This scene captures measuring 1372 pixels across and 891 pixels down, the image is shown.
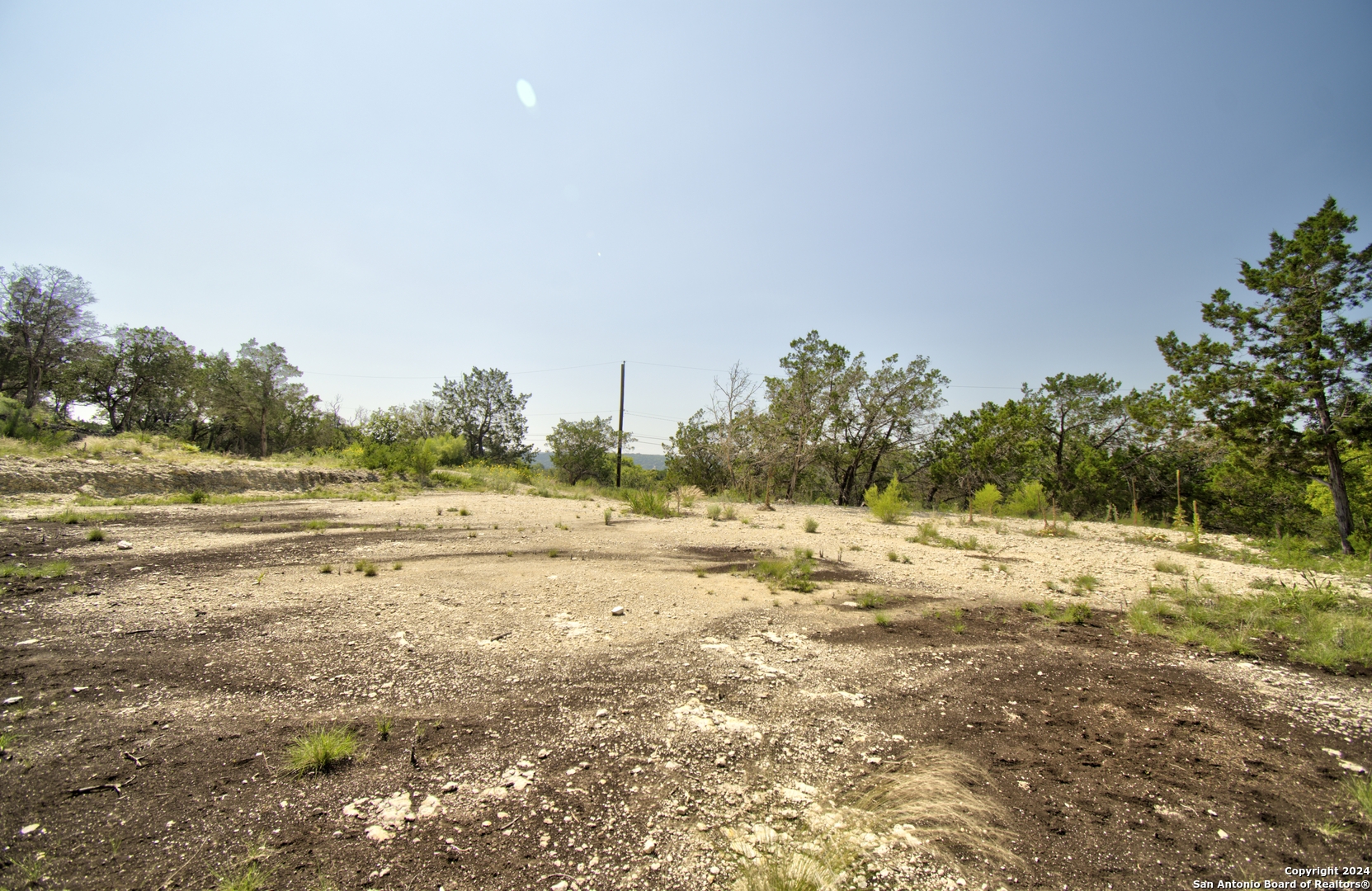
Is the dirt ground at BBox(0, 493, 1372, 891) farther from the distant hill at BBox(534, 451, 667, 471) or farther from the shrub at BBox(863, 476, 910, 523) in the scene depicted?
the distant hill at BBox(534, 451, 667, 471)

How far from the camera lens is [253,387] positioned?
3388 cm

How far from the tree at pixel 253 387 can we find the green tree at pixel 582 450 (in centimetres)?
1914

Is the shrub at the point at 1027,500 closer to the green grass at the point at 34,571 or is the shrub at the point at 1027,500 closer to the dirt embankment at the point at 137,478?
the green grass at the point at 34,571

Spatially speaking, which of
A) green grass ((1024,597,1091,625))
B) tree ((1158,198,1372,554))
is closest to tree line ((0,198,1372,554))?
Answer: tree ((1158,198,1372,554))

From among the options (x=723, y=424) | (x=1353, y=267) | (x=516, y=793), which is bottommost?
(x=516, y=793)

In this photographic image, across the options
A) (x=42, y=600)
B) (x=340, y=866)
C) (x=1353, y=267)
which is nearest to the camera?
(x=340, y=866)

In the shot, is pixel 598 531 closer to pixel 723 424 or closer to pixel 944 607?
pixel 944 607

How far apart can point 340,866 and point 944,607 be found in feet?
21.0

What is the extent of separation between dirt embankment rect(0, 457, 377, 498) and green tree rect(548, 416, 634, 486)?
2206cm

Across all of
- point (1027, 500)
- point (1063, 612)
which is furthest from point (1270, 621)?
point (1027, 500)

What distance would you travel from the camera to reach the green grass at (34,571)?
5.76m

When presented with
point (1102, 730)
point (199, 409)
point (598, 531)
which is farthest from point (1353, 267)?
point (199, 409)

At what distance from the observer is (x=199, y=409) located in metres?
35.5

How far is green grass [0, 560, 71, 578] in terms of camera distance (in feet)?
18.9
